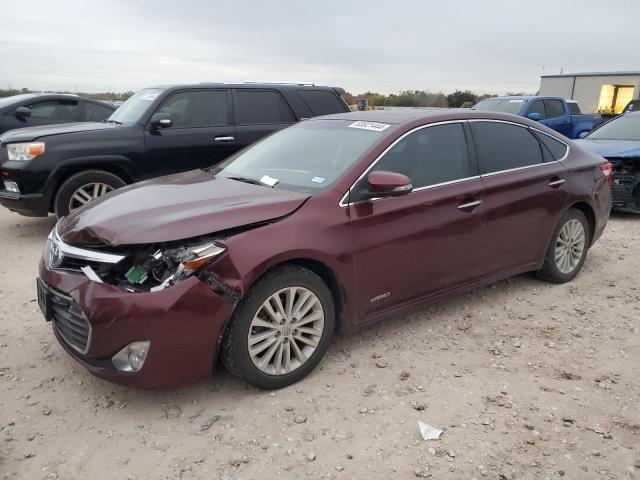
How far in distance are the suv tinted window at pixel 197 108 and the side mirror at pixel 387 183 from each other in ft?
14.2

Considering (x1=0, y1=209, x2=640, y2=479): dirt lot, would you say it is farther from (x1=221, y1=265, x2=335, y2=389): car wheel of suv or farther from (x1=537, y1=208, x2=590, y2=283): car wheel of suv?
(x1=537, y1=208, x2=590, y2=283): car wheel of suv

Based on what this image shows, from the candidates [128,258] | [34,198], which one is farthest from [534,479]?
[34,198]

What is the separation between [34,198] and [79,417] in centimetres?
391

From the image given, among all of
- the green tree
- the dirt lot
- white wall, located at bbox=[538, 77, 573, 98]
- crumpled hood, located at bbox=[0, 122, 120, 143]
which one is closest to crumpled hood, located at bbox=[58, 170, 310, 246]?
the dirt lot

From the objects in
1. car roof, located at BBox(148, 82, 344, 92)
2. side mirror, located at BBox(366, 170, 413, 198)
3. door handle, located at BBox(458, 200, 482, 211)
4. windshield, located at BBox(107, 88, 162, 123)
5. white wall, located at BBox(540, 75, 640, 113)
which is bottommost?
door handle, located at BBox(458, 200, 482, 211)

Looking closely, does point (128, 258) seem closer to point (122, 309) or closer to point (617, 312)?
point (122, 309)

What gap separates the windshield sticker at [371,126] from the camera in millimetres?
3791

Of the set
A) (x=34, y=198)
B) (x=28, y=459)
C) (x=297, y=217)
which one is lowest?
(x=28, y=459)

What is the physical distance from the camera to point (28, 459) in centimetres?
263

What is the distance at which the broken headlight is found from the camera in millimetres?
2807

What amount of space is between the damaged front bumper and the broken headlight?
6 cm

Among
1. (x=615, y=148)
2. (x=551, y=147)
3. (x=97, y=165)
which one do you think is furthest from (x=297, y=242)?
(x=615, y=148)

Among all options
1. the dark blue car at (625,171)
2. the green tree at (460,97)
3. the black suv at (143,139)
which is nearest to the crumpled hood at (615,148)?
the dark blue car at (625,171)

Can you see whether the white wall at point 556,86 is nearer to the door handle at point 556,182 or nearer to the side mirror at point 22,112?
the side mirror at point 22,112
